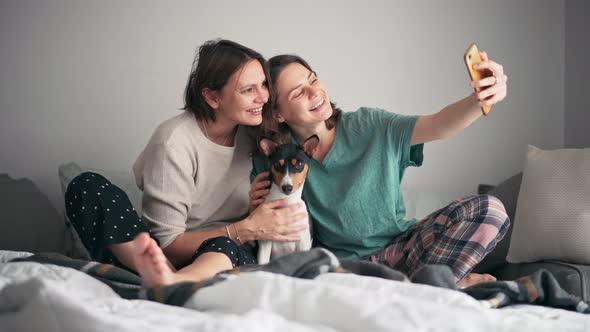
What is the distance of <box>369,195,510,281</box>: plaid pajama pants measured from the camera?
1.76m

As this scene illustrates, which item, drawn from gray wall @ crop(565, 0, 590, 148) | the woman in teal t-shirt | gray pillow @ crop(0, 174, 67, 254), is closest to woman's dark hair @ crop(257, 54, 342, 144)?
the woman in teal t-shirt

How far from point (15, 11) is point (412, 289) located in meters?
2.24

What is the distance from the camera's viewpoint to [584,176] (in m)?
2.01

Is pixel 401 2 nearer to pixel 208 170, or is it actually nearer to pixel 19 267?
pixel 208 170

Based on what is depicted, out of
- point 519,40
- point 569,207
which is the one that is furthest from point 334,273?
point 519,40

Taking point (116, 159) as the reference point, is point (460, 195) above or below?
below

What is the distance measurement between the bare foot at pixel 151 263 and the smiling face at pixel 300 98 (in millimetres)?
812

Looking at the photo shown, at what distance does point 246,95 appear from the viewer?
6.29 ft

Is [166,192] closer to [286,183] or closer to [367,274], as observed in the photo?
[286,183]

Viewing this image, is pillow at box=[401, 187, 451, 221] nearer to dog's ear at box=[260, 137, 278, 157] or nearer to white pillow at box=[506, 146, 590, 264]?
white pillow at box=[506, 146, 590, 264]

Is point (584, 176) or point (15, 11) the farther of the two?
point (15, 11)

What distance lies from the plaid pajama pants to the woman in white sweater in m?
0.38

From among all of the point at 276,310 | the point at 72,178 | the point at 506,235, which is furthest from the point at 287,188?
the point at 72,178

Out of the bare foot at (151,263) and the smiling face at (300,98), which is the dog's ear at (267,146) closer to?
the smiling face at (300,98)
